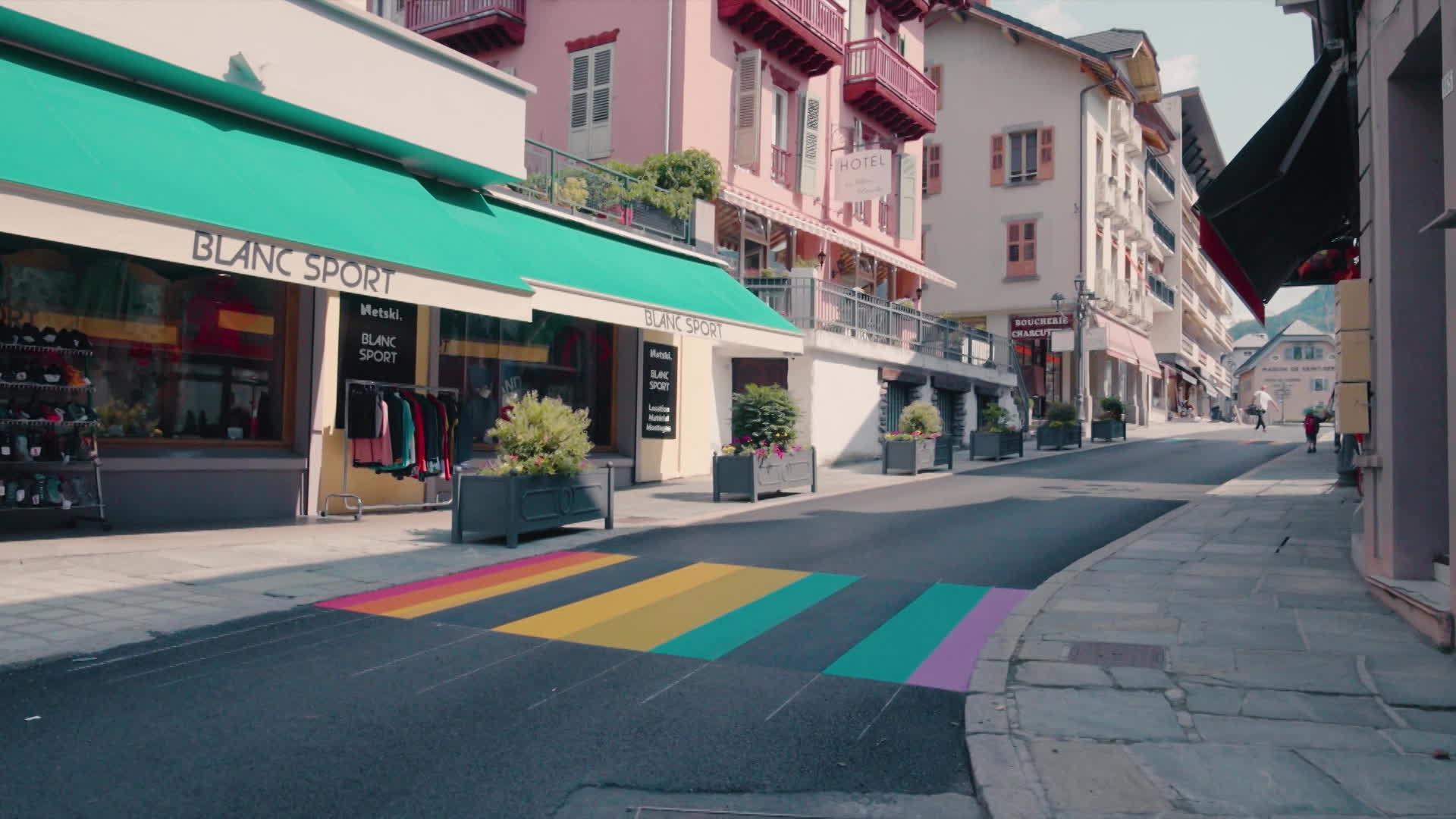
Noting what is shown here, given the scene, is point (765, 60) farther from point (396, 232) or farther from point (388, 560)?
point (388, 560)

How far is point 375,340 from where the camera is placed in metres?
12.2

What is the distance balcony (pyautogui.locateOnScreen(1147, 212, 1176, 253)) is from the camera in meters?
55.6

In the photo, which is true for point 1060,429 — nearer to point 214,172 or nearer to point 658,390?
point 658,390

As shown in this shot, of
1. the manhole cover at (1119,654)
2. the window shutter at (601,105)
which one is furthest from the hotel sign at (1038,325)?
the manhole cover at (1119,654)

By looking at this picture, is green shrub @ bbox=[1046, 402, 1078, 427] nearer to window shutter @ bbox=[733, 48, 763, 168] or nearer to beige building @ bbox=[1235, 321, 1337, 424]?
window shutter @ bbox=[733, 48, 763, 168]

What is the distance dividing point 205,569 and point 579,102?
14700mm

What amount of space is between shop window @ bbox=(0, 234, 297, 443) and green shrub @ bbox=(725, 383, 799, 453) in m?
6.41

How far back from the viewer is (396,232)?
33.6 feet

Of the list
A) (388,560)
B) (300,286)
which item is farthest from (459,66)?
(388,560)

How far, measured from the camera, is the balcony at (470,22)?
→ 20.9 m

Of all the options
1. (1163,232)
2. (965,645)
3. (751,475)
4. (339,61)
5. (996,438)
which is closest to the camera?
(965,645)

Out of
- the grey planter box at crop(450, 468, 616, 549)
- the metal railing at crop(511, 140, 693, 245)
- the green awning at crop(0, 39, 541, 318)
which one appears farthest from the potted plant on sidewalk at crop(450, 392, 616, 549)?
the metal railing at crop(511, 140, 693, 245)

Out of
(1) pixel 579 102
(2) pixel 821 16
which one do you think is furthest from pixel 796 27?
(1) pixel 579 102

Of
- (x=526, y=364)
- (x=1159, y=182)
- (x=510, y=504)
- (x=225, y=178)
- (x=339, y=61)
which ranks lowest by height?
(x=510, y=504)
